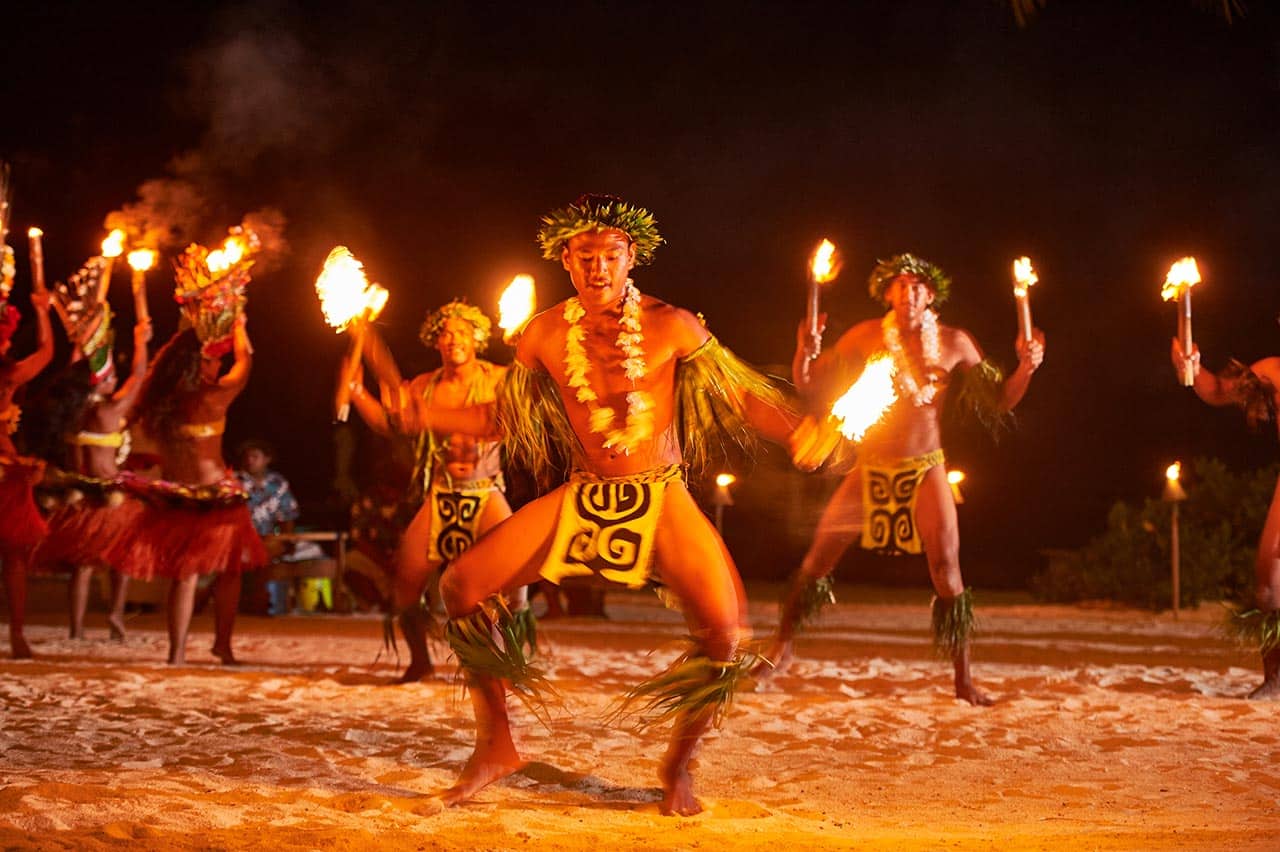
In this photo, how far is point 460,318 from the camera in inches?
251

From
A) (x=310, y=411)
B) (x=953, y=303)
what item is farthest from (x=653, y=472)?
(x=310, y=411)

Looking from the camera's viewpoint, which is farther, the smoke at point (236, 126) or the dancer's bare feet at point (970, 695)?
the smoke at point (236, 126)

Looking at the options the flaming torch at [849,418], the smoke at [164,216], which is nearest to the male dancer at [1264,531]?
the flaming torch at [849,418]

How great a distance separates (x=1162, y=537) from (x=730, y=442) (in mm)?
11515

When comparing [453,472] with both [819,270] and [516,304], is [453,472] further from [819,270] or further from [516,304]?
[819,270]

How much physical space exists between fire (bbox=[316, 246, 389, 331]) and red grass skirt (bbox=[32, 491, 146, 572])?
3.60 m

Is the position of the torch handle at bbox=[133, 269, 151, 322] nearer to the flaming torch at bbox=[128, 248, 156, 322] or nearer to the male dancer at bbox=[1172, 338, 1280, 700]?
the flaming torch at bbox=[128, 248, 156, 322]

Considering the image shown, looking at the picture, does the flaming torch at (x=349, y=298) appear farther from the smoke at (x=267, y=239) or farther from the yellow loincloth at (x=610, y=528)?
the smoke at (x=267, y=239)

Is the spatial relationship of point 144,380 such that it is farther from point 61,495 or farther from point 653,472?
point 653,472

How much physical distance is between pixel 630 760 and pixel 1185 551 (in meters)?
11.3

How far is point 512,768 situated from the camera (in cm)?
406

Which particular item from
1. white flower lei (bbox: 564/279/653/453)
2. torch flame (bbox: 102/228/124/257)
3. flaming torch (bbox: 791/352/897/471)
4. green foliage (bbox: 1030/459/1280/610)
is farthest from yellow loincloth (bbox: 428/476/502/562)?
green foliage (bbox: 1030/459/1280/610)

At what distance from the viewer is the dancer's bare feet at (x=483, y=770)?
154 inches

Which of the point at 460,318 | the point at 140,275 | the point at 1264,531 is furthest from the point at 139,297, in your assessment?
the point at 1264,531
